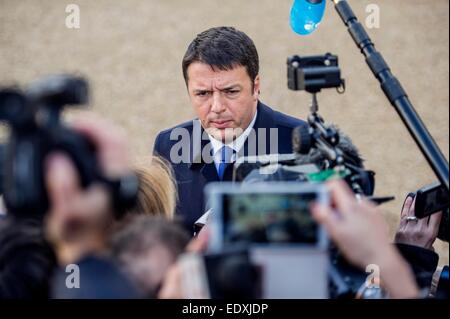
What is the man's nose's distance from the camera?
123 inches

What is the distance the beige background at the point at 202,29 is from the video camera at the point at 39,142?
4.49m

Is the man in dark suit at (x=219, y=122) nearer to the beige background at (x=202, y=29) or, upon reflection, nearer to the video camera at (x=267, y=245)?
the video camera at (x=267, y=245)

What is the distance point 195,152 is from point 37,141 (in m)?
1.86

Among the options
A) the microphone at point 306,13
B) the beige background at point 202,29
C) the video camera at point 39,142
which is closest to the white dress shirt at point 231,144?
the microphone at point 306,13

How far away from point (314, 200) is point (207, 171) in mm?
1577

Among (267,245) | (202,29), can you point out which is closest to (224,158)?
(267,245)

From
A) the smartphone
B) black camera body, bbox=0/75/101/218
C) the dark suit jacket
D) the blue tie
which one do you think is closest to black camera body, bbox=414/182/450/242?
the smartphone

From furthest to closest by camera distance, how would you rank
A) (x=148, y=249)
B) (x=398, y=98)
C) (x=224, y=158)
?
1. (x=224, y=158)
2. (x=398, y=98)
3. (x=148, y=249)

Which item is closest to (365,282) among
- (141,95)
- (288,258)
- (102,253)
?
(288,258)

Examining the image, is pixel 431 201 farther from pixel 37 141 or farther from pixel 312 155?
pixel 37 141

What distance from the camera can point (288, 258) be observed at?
4.99 feet

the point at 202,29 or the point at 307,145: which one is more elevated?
the point at 202,29

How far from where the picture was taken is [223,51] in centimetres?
322

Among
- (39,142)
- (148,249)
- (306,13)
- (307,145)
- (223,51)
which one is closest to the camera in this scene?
(39,142)
